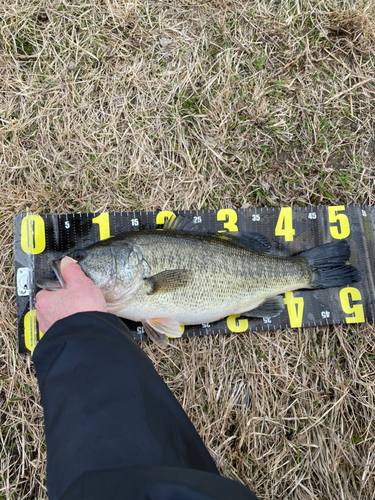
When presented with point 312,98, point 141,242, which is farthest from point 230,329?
point 312,98

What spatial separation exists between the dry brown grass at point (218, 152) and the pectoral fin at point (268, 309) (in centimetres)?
27

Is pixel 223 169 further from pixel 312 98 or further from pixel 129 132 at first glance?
pixel 312 98

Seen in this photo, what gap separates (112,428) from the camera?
157 centimetres

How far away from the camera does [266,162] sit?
3.53m

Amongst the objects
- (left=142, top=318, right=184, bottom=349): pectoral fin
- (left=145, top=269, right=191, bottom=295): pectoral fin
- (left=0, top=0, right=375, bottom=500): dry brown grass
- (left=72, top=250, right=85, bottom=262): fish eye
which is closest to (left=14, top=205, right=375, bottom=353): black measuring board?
(left=0, top=0, right=375, bottom=500): dry brown grass

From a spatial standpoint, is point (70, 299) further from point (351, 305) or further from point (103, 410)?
point (351, 305)

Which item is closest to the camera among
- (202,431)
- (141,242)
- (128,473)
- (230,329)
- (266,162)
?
(128,473)

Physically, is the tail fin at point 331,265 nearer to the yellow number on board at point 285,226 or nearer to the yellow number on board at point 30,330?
the yellow number on board at point 285,226

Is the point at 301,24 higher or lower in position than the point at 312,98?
higher

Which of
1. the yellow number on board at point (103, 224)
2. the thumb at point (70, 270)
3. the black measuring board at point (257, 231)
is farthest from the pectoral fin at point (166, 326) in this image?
the yellow number on board at point (103, 224)

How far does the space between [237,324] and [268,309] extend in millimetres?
338

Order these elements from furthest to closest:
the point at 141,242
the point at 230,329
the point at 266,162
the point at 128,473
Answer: the point at 266,162 < the point at 230,329 < the point at 141,242 < the point at 128,473

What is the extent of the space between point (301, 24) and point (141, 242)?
9.78 ft

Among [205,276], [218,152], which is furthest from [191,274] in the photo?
[218,152]
